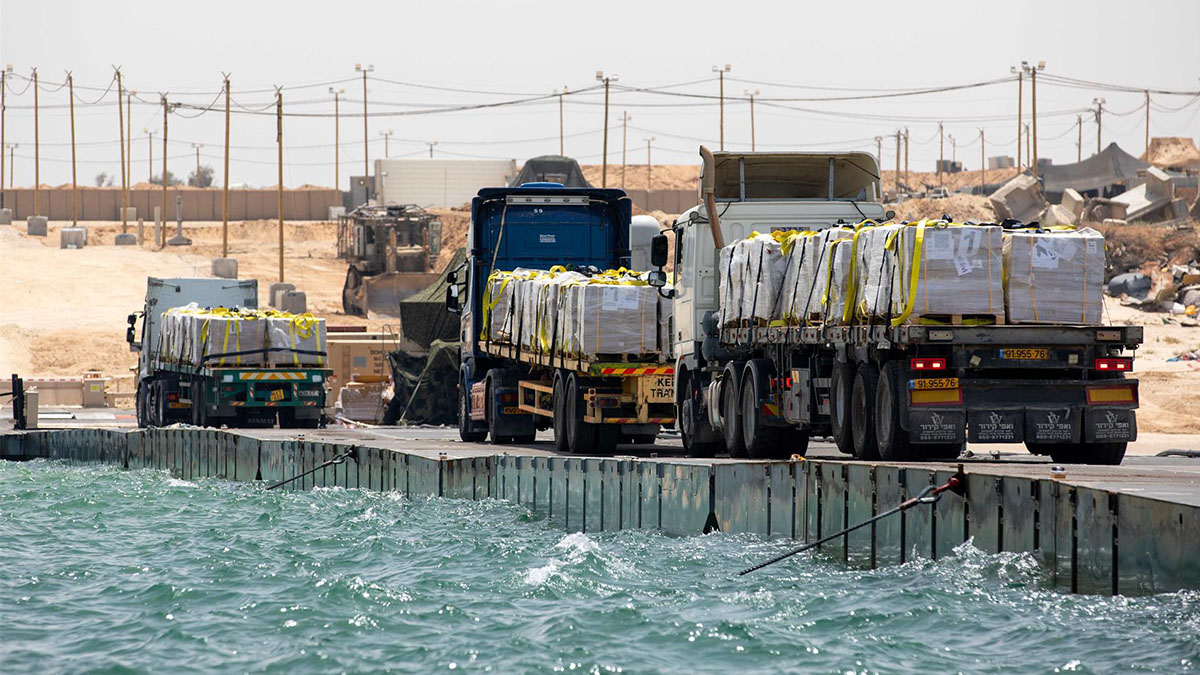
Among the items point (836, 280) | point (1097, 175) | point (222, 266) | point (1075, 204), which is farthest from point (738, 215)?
point (1097, 175)

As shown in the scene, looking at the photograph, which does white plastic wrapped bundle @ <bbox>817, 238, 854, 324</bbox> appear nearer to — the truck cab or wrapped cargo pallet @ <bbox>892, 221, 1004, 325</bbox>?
wrapped cargo pallet @ <bbox>892, 221, 1004, 325</bbox>

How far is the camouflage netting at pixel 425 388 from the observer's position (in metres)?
40.2

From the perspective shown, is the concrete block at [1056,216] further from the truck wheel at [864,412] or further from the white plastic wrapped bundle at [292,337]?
the truck wheel at [864,412]

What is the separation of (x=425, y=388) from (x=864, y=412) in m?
23.4

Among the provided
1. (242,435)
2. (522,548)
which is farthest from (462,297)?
(522,548)

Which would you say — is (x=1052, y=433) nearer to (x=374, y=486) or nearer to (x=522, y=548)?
(x=522, y=548)

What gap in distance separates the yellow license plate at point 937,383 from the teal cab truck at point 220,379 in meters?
20.6

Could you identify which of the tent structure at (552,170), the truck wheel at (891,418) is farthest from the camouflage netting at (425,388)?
the tent structure at (552,170)

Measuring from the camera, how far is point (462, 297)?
3003 centimetres

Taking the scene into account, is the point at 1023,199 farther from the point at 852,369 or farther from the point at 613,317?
the point at 852,369

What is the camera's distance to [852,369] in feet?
62.4

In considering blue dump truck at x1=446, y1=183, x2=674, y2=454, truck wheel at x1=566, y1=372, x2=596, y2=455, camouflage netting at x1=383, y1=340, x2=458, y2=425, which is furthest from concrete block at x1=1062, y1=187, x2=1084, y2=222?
truck wheel at x1=566, y1=372, x2=596, y2=455

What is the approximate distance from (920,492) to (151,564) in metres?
8.40

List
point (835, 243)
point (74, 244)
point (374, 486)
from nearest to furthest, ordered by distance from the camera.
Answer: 1. point (835, 243)
2. point (374, 486)
3. point (74, 244)
